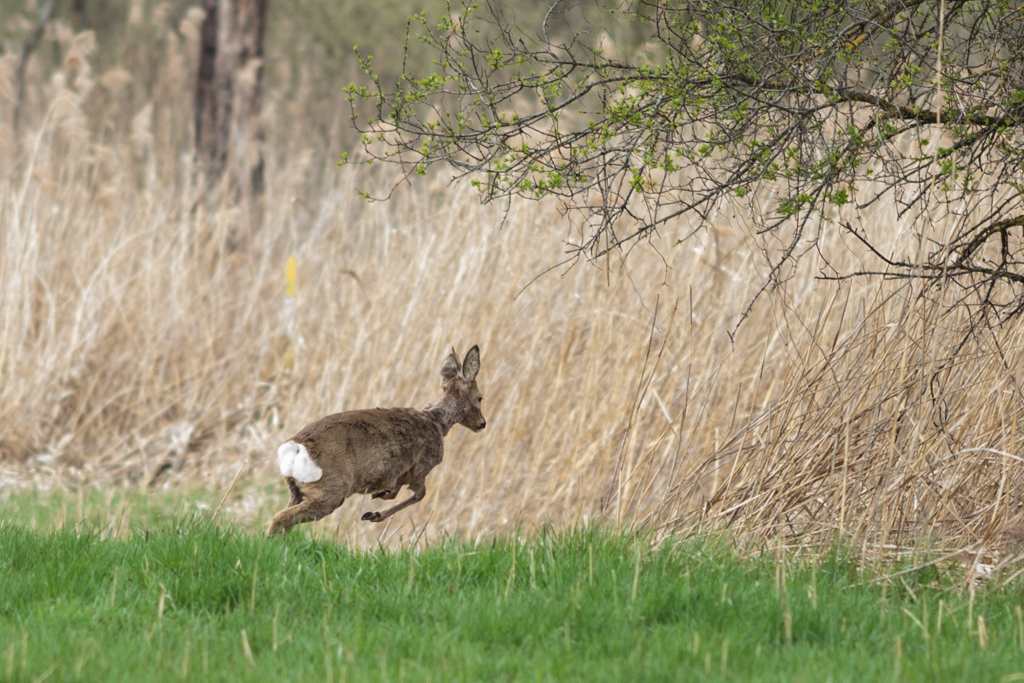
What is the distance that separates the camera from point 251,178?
491 inches

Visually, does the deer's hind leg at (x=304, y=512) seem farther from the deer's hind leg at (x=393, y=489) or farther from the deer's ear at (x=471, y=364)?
the deer's ear at (x=471, y=364)

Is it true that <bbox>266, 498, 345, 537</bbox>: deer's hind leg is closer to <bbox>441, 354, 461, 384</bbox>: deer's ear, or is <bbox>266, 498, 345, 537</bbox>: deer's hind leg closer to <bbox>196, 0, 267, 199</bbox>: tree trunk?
<bbox>441, 354, 461, 384</bbox>: deer's ear

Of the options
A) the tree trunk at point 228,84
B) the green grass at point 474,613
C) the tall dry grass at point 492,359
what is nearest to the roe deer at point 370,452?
the green grass at point 474,613

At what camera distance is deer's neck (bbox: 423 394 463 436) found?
441 centimetres

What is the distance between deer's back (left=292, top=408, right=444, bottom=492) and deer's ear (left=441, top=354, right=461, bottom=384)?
19 centimetres

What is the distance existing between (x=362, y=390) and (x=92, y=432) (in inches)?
117

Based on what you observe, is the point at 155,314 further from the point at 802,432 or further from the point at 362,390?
the point at 802,432

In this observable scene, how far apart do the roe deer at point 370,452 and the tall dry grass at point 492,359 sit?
85 centimetres

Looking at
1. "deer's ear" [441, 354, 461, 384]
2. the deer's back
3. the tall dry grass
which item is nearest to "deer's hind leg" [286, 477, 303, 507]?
the deer's back

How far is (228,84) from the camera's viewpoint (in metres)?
12.8

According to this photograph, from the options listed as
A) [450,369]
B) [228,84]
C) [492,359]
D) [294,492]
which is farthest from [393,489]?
[228,84]

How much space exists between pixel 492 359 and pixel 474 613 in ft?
11.1

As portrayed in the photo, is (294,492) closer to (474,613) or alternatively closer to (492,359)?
(474,613)

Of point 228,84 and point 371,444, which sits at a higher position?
point 228,84
